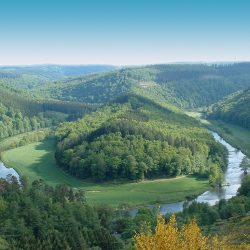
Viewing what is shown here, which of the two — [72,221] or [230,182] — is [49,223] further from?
[230,182]

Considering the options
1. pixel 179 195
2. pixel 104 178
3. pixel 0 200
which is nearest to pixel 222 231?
pixel 0 200

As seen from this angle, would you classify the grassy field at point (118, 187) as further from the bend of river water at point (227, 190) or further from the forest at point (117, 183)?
the bend of river water at point (227, 190)

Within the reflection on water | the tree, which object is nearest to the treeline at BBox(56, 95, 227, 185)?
the reflection on water

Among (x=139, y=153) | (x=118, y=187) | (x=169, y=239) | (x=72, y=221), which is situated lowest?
(x=118, y=187)

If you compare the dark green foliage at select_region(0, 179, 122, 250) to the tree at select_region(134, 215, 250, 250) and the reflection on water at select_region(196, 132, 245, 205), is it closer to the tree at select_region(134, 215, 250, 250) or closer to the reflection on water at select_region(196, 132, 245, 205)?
the reflection on water at select_region(196, 132, 245, 205)

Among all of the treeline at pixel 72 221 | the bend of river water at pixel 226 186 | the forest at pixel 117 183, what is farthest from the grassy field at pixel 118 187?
the treeline at pixel 72 221

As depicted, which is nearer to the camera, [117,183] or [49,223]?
[49,223]

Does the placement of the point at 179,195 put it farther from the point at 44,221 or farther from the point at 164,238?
the point at 164,238

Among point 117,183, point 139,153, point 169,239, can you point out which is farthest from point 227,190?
point 169,239
